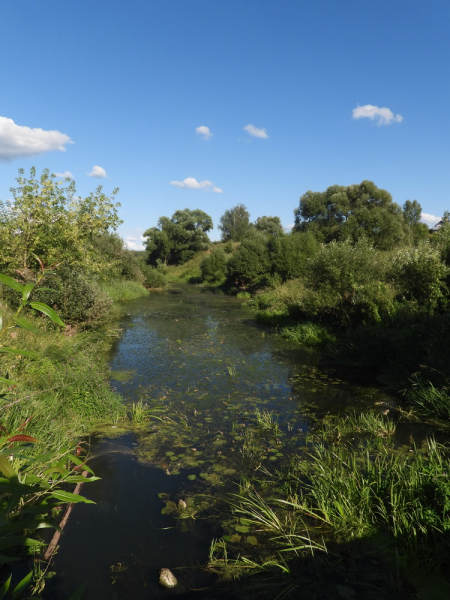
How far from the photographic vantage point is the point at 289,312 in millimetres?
18047

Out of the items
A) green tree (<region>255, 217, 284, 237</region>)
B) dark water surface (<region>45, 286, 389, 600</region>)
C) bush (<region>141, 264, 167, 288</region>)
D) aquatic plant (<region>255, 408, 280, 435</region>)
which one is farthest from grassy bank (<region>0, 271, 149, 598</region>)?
green tree (<region>255, 217, 284, 237</region>)

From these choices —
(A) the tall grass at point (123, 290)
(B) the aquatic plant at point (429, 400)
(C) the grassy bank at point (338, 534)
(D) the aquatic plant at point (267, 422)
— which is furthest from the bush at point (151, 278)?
(C) the grassy bank at point (338, 534)

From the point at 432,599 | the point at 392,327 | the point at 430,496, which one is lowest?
the point at 432,599

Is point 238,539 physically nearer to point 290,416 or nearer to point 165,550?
point 165,550

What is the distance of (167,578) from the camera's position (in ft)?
11.3

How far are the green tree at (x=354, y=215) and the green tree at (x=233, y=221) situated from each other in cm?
1991

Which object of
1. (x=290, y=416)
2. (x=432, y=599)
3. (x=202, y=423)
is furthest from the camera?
(x=290, y=416)

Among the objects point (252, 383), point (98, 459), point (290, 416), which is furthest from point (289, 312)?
point (98, 459)

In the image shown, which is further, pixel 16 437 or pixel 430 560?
pixel 430 560

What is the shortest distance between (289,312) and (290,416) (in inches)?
426

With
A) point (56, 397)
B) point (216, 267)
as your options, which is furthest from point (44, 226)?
point (216, 267)

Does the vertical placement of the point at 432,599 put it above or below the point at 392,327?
below

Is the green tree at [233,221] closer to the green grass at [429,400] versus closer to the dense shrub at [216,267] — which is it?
the dense shrub at [216,267]

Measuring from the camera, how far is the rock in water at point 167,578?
3.41 meters
